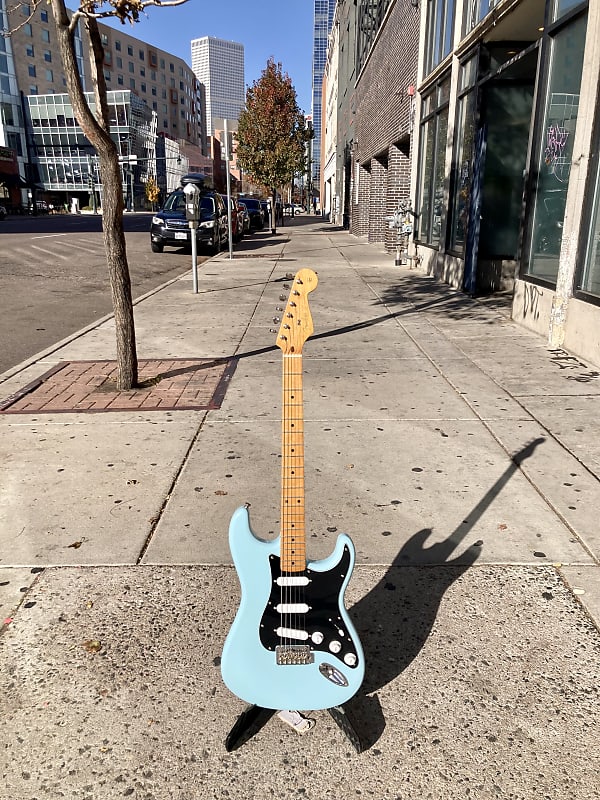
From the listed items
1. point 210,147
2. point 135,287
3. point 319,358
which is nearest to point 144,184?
point 210,147

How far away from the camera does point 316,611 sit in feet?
6.81

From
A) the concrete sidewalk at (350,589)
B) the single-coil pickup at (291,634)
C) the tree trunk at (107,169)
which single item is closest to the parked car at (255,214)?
the tree trunk at (107,169)

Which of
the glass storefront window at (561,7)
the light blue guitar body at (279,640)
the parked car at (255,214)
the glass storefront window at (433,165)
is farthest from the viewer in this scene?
the parked car at (255,214)

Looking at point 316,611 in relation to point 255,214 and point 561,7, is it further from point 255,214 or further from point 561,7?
point 255,214

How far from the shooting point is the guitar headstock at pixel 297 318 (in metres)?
2.12

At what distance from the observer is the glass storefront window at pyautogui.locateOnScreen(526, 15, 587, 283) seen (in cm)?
707

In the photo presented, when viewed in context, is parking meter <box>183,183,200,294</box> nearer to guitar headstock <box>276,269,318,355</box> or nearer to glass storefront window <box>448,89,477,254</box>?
glass storefront window <box>448,89,477,254</box>

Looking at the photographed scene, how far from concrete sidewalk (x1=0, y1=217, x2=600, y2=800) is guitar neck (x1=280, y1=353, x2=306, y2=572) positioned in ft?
2.01

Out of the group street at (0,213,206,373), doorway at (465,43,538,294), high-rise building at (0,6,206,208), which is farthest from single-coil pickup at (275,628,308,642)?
high-rise building at (0,6,206,208)

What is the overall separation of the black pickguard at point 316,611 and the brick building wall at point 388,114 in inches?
607

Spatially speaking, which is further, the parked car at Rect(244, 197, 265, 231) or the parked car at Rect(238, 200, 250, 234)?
the parked car at Rect(244, 197, 265, 231)

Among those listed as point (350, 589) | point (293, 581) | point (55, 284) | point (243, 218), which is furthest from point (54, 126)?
point (293, 581)

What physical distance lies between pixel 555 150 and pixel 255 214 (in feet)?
95.4

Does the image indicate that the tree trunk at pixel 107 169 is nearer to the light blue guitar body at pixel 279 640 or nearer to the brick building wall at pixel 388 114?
the light blue guitar body at pixel 279 640
